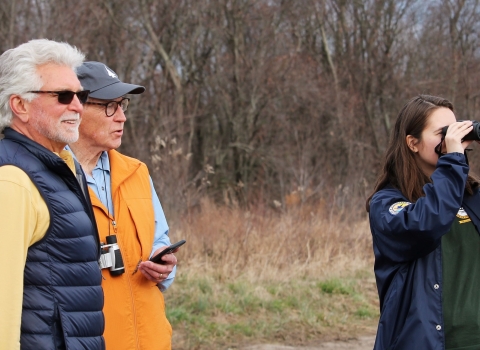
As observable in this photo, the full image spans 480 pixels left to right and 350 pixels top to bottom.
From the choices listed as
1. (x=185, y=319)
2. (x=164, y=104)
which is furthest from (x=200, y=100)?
(x=185, y=319)

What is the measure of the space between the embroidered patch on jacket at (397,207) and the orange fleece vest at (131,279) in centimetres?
118

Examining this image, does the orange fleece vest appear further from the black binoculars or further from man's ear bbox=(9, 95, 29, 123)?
the black binoculars

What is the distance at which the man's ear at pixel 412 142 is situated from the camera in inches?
122

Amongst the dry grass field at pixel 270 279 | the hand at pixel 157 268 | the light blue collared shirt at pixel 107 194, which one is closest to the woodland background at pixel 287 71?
the dry grass field at pixel 270 279

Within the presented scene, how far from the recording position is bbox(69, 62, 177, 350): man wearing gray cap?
312 centimetres

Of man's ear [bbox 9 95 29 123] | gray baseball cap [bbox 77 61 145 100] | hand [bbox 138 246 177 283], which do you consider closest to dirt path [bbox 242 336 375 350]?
hand [bbox 138 246 177 283]

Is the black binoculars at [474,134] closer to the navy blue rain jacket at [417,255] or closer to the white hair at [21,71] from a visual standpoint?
the navy blue rain jacket at [417,255]

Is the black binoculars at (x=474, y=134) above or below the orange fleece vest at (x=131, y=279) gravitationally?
above

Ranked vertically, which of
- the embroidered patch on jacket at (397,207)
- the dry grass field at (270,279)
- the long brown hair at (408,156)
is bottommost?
the dry grass field at (270,279)

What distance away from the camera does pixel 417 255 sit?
2812 millimetres

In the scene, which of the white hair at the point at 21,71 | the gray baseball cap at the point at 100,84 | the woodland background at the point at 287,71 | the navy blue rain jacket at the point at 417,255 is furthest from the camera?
the woodland background at the point at 287,71

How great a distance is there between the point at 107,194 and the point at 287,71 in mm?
17144

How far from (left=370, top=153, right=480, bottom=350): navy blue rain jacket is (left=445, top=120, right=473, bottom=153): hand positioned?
4cm

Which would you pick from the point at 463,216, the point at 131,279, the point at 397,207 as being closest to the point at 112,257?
the point at 131,279
